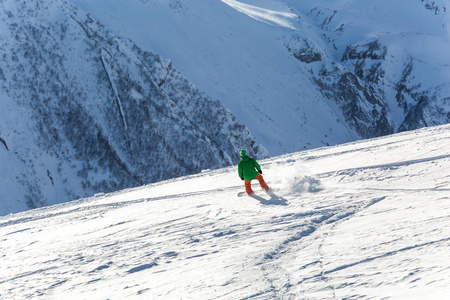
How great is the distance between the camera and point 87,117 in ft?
94.2

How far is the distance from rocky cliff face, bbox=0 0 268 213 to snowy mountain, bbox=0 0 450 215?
0.07 m

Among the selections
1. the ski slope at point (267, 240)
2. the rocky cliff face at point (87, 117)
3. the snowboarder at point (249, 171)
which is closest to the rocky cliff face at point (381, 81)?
the rocky cliff face at point (87, 117)

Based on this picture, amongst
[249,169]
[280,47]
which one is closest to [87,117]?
[249,169]

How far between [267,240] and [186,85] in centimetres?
2599

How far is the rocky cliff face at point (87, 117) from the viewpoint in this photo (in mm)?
26469

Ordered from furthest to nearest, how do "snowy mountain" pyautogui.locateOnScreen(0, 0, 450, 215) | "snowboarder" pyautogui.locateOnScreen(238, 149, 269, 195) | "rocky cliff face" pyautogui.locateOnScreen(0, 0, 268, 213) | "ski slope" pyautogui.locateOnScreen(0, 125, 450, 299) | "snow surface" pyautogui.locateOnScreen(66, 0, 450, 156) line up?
1. "snow surface" pyautogui.locateOnScreen(66, 0, 450, 156)
2. "snowy mountain" pyautogui.locateOnScreen(0, 0, 450, 215)
3. "rocky cliff face" pyautogui.locateOnScreen(0, 0, 268, 213)
4. "snowboarder" pyautogui.locateOnScreen(238, 149, 269, 195)
5. "ski slope" pyautogui.locateOnScreen(0, 125, 450, 299)

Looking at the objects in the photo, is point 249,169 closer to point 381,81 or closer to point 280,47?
point 280,47

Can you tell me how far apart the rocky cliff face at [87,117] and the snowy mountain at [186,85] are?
7 cm

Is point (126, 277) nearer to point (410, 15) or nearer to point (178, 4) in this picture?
point (178, 4)

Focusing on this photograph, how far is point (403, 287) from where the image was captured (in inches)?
202

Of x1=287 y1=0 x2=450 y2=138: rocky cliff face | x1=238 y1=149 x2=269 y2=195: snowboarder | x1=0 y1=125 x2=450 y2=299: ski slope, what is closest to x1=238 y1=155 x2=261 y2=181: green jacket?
x1=238 y1=149 x2=269 y2=195: snowboarder

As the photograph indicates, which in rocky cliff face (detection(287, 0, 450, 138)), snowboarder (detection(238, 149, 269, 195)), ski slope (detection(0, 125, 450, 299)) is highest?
rocky cliff face (detection(287, 0, 450, 138))

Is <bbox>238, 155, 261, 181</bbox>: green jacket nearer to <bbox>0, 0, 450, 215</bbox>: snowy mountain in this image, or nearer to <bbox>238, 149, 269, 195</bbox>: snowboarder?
<bbox>238, 149, 269, 195</bbox>: snowboarder

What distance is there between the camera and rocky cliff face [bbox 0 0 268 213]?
2647cm
